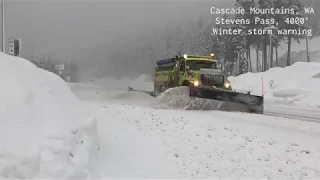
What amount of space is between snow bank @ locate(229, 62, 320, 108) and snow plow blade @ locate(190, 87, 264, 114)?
5740 millimetres

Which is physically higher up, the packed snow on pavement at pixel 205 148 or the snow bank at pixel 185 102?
the snow bank at pixel 185 102

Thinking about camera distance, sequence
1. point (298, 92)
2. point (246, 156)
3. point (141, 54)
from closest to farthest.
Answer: point (246, 156) → point (298, 92) → point (141, 54)

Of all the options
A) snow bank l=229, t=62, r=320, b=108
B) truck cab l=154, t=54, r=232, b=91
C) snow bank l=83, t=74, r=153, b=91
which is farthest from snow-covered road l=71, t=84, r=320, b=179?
snow bank l=83, t=74, r=153, b=91

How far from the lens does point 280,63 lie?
86062 millimetres

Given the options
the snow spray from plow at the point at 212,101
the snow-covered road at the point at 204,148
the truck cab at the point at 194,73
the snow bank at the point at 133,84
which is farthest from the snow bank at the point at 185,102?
the snow bank at the point at 133,84

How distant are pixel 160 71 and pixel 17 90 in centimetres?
1644

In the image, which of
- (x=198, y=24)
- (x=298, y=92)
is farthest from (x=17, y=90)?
(x=198, y=24)

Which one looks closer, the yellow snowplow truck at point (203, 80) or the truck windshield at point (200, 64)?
the yellow snowplow truck at point (203, 80)

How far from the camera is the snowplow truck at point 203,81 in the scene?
589 inches

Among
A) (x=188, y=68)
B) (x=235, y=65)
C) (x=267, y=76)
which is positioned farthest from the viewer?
(x=235, y=65)

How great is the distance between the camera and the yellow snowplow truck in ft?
49.1

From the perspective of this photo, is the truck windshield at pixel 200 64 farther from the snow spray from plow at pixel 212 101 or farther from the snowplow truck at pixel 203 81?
the snow spray from plow at pixel 212 101

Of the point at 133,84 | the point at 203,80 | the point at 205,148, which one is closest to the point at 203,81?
the point at 203,80

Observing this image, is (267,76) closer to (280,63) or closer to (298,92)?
(298,92)
